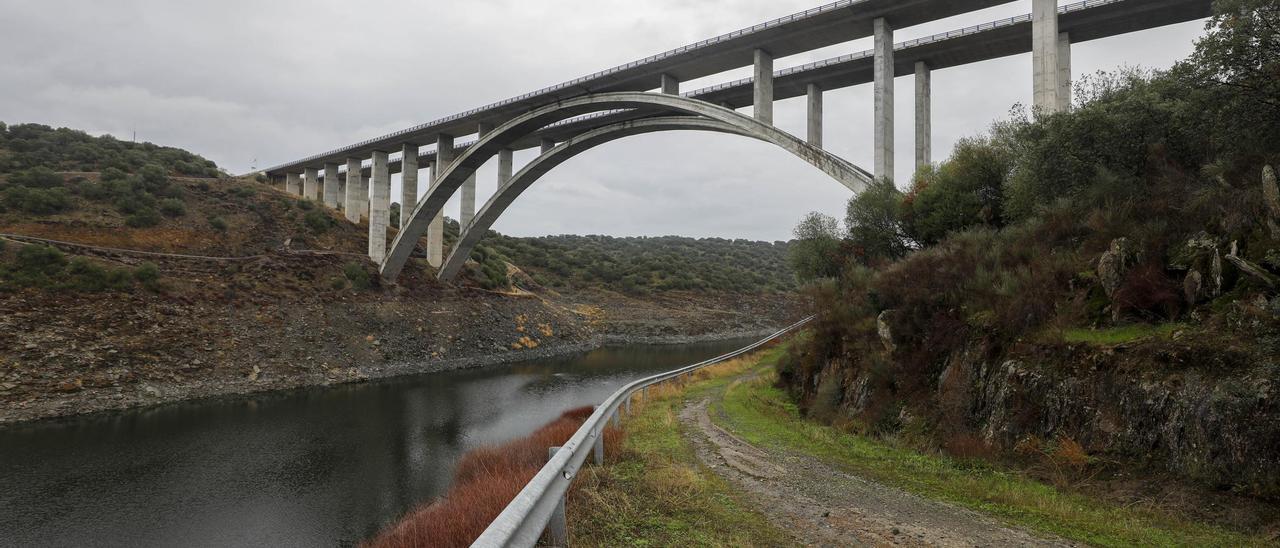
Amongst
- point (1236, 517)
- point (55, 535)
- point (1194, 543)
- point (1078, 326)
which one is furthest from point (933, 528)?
point (55, 535)

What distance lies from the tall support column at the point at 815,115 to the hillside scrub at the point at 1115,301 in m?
9.43

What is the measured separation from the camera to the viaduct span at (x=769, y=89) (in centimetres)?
1772

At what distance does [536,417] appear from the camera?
60.4ft

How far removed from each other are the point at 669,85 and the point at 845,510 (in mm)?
23770

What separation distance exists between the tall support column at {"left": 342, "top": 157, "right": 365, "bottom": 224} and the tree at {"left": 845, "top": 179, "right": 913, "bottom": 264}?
38.8 metres

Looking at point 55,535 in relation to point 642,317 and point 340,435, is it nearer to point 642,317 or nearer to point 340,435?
point 340,435

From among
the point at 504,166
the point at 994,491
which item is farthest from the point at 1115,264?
the point at 504,166

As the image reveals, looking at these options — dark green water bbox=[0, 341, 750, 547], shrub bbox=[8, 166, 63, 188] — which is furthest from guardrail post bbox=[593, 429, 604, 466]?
shrub bbox=[8, 166, 63, 188]

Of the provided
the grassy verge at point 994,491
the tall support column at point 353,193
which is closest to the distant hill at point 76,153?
the tall support column at point 353,193

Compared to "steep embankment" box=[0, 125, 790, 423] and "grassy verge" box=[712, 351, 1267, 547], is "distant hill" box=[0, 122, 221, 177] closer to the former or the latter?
"steep embankment" box=[0, 125, 790, 423]

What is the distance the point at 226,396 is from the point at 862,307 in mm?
21906

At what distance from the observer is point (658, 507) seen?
4570mm

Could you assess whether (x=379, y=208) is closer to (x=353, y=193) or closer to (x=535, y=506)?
(x=353, y=193)

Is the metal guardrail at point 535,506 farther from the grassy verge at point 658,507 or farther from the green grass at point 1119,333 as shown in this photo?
the green grass at point 1119,333
